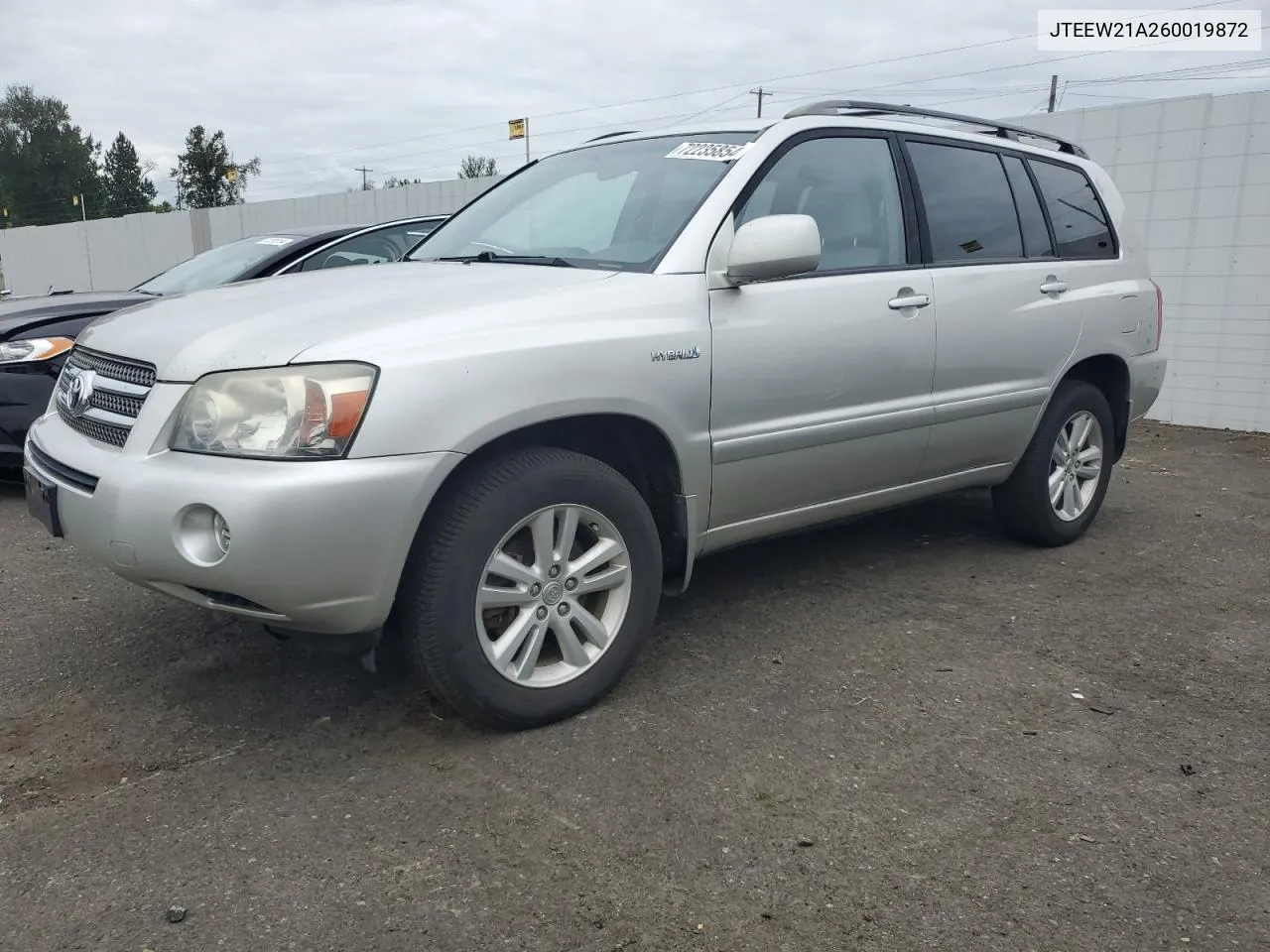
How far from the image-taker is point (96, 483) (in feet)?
8.70

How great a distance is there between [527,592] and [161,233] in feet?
71.5

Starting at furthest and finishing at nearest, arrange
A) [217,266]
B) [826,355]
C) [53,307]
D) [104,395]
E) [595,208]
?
[217,266]
[53,307]
[595,208]
[826,355]
[104,395]

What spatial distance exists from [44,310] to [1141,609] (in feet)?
18.2

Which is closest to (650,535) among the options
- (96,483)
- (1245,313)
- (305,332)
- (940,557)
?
(305,332)

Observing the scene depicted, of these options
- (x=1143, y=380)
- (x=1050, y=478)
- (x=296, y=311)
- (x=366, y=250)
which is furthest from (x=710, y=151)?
(x=366, y=250)

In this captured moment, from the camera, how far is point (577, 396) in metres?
2.83

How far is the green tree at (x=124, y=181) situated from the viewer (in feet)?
294

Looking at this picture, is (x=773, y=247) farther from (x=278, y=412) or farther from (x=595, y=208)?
(x=278, y=412)

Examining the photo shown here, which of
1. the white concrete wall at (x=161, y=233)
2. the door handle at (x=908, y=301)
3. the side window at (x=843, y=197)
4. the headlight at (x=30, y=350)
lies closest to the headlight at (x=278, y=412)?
the side window at (x=843, y=197)

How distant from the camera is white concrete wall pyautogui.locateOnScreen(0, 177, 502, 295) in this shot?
15195mm

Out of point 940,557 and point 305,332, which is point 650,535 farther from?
point 940,557

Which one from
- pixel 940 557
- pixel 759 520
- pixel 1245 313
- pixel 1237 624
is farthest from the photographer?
pixel 1245 313

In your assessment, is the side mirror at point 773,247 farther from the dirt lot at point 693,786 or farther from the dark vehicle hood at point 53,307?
the dark vehicle hood at point 53,307

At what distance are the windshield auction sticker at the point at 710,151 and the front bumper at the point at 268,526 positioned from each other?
1.54 m
